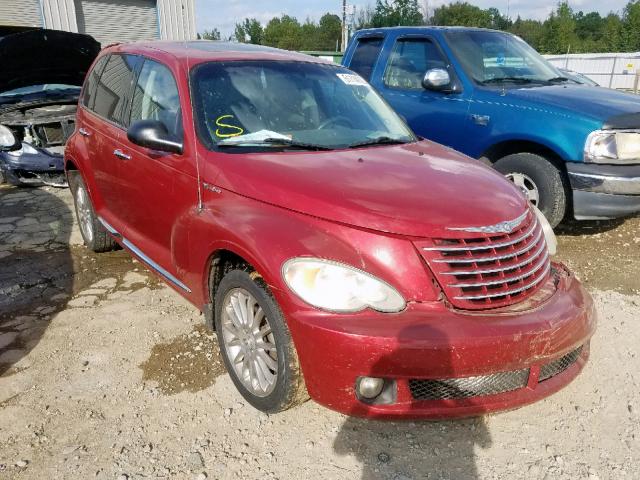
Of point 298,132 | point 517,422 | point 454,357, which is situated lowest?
point 517,422

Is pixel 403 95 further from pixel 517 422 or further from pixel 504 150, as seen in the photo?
pixel 517 422

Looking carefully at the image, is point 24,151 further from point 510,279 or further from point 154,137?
point 510,279

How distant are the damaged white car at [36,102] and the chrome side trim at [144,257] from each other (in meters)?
2.82

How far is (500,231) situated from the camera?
7.84ft

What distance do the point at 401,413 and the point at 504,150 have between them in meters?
3.54

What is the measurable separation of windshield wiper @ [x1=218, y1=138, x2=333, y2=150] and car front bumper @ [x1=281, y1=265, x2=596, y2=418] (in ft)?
3.66

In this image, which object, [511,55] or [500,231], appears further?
[511,55]

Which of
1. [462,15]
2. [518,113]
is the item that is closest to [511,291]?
[518,113]

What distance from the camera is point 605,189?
4.50 meters

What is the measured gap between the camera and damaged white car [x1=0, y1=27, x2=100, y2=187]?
646 centimetres

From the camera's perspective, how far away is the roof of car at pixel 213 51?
133 inches

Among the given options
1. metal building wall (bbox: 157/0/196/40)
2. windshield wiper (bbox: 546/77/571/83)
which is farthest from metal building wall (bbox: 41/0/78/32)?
windshield wiper (bbox: 546/77/571/83)

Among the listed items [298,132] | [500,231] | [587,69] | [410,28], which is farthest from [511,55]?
[587,69]

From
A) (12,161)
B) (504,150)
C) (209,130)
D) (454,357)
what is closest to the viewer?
(454,357)
